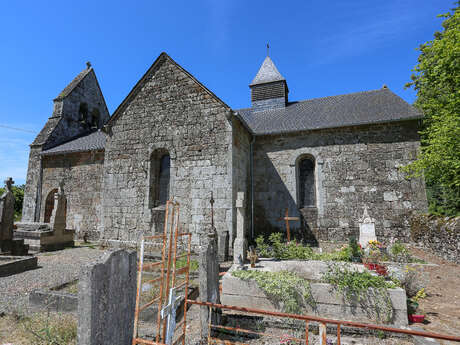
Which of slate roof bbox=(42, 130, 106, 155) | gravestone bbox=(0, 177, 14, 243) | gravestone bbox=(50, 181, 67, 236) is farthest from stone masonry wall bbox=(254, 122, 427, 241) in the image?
gravestone bbox=(0, 177, 14, 243)

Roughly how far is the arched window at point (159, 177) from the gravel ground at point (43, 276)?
3.03 metres

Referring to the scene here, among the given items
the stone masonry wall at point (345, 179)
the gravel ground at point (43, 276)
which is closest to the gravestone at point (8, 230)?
the gravel ground at point (43, 276)

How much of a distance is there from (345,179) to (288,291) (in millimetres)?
7056

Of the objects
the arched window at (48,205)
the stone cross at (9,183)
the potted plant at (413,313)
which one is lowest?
the potted plant at (413,313)

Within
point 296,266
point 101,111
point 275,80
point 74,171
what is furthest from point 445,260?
point 101,111

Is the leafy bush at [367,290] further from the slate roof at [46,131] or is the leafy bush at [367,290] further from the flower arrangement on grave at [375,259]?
the slate roof at [46,131]

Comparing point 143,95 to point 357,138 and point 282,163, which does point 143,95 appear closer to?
point 282,163

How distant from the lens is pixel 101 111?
61.4 feet

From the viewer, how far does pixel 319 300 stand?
4371 mm

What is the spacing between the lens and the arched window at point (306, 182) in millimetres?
10641

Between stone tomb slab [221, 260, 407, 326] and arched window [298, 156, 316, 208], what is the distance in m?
5.53

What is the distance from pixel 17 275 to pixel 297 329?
731 centimetres

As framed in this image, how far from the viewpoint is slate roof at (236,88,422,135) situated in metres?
10.1

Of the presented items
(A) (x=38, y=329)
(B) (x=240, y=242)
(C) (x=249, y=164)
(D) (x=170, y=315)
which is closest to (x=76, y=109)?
(C) (x=249, y=164)
